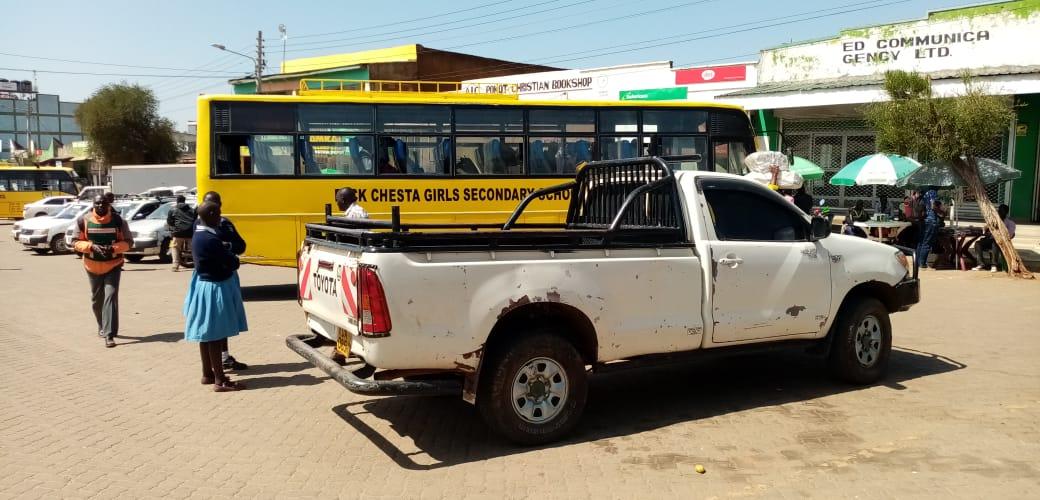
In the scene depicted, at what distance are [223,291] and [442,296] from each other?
2.86m

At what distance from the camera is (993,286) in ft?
44.4

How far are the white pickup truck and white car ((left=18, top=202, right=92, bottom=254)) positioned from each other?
20109mm

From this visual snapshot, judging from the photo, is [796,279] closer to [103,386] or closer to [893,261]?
[893,261]

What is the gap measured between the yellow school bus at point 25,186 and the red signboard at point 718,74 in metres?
31.4

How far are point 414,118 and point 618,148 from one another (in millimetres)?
3619

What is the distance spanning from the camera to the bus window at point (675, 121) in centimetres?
1389

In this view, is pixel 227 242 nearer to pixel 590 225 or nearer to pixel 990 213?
pixel 590 225

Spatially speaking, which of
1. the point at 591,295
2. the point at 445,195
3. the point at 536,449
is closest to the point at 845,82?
the point at 445,195

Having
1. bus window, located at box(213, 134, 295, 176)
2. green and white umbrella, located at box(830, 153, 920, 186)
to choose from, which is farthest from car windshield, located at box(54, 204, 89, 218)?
green and white umbrella, located at box(830, 153, 920, 186)

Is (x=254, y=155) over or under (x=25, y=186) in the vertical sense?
over

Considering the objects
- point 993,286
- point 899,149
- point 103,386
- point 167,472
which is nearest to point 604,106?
point 899,149

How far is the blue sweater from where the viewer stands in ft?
21.8

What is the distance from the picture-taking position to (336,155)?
42.0 ft

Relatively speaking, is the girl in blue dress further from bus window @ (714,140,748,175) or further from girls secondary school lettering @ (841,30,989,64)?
girls secondary school lettering @ (841,30,989,64)
